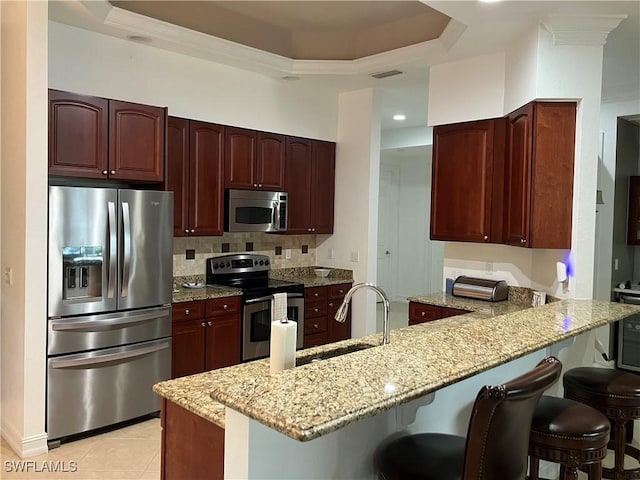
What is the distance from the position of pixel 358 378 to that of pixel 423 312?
105 inches

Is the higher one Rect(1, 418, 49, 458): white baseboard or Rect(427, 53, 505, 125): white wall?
Rect(427, 53, 505, 125): white wall

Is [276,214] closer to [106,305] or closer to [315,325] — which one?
[315,325]

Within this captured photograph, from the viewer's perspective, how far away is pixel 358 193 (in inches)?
213

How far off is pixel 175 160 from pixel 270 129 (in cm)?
114

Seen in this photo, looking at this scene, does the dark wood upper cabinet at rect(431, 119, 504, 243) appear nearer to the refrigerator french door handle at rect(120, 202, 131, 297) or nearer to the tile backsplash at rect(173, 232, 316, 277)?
the tile backsplash at rect(173, 232, 316, 277)

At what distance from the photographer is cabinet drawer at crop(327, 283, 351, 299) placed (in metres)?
5.22

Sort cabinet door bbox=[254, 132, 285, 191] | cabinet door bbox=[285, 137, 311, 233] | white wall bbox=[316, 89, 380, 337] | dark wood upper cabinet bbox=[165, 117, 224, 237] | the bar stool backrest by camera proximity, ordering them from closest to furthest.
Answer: the bar stool backrest
dark wood upper cabinet bbox=[165, 117, 224, 237]
cabinet door bbox=[254, 132, 285, 191]
cabinet door bbox=[285, 137, 311, 233]
white wall bbox=[316, 89, 380, 337]

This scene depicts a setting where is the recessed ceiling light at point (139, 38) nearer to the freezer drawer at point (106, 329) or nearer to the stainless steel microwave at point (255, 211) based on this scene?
the stainless steel microwave at point (255, 211)

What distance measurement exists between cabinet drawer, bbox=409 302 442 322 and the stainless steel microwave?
1.58 metres

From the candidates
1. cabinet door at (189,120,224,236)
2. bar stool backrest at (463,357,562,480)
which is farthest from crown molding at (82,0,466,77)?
bar stool backrest at (463,357,562,480)

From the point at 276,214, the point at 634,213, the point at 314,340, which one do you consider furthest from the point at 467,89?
the point at 314,340

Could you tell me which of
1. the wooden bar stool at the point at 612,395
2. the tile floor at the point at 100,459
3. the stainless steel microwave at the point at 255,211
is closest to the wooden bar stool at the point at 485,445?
the wooden bar stool at the point at 612,395

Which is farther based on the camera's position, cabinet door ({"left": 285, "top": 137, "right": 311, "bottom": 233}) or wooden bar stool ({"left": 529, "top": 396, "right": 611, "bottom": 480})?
cabinet door ({"left": 285, "top": 137, "right": 311, "bottom": 233})

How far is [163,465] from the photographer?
1.87 m
